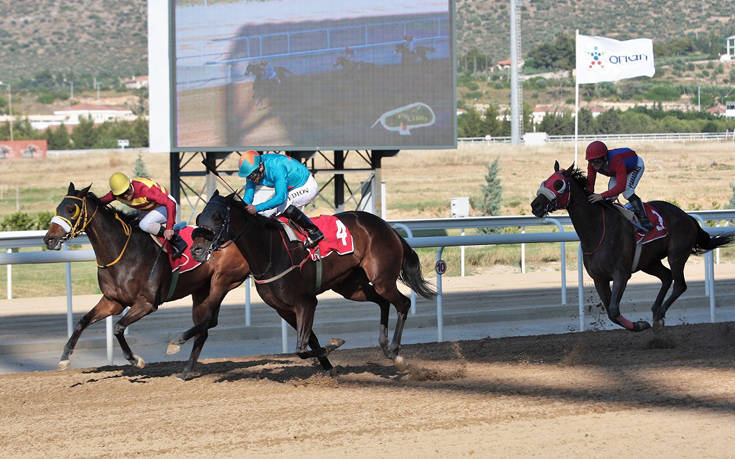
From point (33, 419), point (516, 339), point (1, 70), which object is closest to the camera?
point (33, 419)

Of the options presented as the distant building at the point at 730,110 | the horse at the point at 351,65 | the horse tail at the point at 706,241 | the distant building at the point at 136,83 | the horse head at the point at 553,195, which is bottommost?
the horse tail at the point at 706,241

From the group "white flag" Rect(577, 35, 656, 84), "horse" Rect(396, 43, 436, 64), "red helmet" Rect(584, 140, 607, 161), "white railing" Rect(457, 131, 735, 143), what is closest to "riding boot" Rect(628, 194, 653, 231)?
"red helmet" Rect(584, 140, 607, 161)

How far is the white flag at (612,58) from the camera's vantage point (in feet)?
93.6

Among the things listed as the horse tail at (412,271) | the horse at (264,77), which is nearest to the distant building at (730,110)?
the horse at (264,77)

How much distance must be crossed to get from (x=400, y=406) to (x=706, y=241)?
164 inches

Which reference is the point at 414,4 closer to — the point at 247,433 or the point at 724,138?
the point at 247,433

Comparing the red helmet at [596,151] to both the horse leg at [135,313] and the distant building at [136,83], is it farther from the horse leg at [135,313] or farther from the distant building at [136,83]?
the distant building at [136,83]

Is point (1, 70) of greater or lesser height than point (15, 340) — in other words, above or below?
above

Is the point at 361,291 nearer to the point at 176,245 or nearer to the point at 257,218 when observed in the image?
the point at 257,218

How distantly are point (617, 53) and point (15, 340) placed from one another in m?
23.6

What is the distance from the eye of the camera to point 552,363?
6.66m

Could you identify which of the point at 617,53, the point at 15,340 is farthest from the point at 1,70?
the point at 15,340

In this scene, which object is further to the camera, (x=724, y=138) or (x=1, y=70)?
(x=1, y=70)

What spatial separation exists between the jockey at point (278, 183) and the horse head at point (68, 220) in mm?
954
